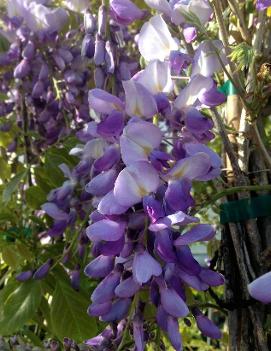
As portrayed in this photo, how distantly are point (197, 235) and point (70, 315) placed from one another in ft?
1.65

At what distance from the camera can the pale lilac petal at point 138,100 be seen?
73 centimetres

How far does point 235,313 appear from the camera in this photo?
3.26 ft

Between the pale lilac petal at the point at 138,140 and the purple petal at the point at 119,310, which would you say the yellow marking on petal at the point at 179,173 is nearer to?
the pale lilac petal at the point at 138,140

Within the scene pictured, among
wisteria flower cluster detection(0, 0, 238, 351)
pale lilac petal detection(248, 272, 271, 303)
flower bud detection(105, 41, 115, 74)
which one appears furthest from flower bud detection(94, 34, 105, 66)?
pale lilac petal detection(248, 272, 271, 303)

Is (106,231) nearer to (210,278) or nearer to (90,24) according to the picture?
(210,278)

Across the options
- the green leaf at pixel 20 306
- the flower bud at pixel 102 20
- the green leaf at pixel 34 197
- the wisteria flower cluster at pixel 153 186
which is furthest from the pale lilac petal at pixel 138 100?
the green leaf at pixel 34 197

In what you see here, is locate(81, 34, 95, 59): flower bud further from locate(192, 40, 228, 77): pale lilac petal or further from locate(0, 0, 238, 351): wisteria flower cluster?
locate(192, 40, 228, 77): pale lilac petal

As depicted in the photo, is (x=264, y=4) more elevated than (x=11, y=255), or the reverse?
(x=264, y=4)

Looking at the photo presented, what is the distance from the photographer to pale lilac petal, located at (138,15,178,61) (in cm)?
83

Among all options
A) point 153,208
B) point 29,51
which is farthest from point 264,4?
point 29,51

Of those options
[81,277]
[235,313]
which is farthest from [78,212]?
[235,313]

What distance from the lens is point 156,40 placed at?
841 mm

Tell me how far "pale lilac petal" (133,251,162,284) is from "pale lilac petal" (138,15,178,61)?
0.97 ft

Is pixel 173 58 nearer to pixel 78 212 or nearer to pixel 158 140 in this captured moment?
pixel 158 140
